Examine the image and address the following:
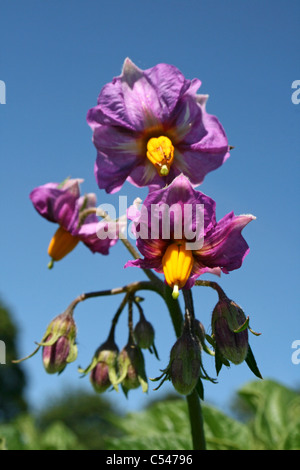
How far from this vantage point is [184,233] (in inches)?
65.4

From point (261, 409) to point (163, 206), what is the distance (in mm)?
1761

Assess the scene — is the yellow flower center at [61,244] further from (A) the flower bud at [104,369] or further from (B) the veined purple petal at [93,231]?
(A) the flower bud at [104,369]

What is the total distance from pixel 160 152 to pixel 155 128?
129mm

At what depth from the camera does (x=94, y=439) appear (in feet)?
110

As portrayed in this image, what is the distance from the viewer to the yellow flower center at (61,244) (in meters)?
2.18

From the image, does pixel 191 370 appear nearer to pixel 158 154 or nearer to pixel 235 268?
pixel 235 268

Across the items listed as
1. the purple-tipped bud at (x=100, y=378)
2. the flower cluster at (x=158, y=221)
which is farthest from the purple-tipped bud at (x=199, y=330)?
the purple-tipped bud at (x=100, y=378)

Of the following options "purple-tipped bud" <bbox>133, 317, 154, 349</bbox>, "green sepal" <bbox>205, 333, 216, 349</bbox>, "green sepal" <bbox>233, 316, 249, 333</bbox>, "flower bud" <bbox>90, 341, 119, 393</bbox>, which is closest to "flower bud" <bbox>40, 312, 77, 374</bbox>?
"flower bud" <bbox>90, 341, 119, 393</bbox>

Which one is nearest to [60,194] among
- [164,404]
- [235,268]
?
[235,268]

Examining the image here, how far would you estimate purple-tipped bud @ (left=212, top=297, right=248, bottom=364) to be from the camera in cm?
161

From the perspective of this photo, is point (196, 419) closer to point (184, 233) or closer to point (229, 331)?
point (229, 331)

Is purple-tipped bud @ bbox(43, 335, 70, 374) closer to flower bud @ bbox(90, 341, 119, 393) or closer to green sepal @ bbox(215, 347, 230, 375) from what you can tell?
flower bud @ bbox(90, 341, 119, 393)

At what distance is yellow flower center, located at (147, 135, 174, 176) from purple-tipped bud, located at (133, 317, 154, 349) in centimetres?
58

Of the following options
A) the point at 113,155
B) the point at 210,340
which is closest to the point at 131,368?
the point at 210,340
